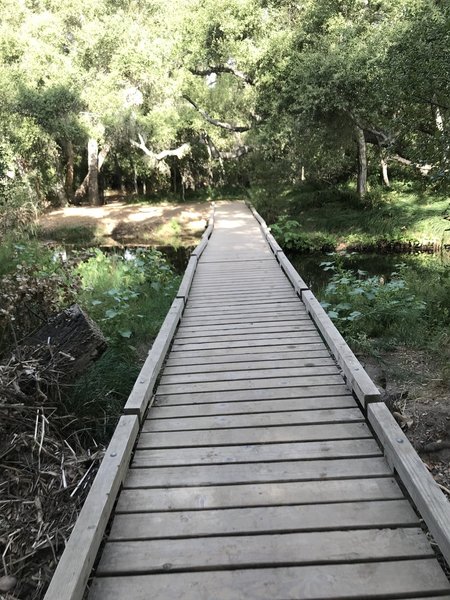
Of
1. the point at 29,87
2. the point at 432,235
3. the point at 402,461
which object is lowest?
the point at 432,235

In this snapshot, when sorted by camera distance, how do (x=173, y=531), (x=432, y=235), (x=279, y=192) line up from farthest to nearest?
(x=279, y=192) → (x=432, y=235) → (x=173, y=531)

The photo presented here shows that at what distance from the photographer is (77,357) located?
4.06m

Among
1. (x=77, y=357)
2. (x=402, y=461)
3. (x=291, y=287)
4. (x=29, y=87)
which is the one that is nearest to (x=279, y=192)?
(x=29, y=87)

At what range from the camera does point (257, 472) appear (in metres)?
2.70

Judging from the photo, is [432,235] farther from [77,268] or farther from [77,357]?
[77,357]

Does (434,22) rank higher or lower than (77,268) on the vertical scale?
higher

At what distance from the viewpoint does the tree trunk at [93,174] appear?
23781 mm

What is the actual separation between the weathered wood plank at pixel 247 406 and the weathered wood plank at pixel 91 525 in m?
0.53

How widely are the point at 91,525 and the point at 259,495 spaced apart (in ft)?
2.72

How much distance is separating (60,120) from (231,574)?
787 inches

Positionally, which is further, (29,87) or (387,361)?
(29,87)

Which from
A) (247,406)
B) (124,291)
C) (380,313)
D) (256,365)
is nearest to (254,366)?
(256,365)

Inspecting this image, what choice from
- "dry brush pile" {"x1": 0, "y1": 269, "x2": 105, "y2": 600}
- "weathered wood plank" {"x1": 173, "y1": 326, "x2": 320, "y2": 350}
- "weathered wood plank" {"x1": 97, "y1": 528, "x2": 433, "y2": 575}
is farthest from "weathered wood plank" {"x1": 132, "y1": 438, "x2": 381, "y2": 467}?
"weathered wood plank" {"x1": 173, "y1": 326, "x2": 320, "y2": 350}

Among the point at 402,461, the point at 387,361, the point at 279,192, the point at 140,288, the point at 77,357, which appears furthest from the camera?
the point at 279,192
